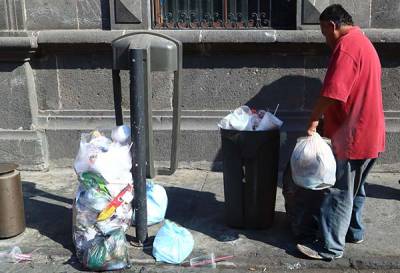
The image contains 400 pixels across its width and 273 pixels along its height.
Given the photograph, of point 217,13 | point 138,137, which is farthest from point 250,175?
point 217,13

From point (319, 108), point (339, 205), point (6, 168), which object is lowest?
point (339, 205)

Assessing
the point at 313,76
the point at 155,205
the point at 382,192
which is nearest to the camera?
the point at 155,205

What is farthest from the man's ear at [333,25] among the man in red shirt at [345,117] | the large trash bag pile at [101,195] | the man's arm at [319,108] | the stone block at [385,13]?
the stone block at [385,13]

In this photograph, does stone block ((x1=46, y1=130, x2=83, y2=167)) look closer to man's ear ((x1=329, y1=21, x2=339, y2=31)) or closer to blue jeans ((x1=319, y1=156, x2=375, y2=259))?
blue jeans ((x1=319, y1=156, x2=375, y2=259))

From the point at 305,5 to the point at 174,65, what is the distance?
2295 millimetres

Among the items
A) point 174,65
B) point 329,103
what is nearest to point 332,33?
point 329,103

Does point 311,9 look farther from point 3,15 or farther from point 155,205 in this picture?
point 3,15

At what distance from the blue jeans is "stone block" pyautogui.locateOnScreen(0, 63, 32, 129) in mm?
3620

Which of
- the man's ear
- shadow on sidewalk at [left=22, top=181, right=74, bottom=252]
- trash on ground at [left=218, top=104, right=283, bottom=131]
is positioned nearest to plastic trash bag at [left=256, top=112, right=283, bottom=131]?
trash on ground at [left=218, top=104, right=283, bottom=131]

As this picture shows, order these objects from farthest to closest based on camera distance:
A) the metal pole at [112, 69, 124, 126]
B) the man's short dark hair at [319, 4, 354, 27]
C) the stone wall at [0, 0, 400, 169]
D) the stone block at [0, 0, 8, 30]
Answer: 1. the stone block at [0, 0, 8, 30]
2. the stone wall at [0, 0, 400, 169]
3. the metal pole at [112, 69, 124, 126]
4. the man's short dark hair at [319, 4, 354, 27]

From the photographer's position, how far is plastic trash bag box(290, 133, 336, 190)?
3.74 m

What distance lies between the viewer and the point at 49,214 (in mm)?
5012

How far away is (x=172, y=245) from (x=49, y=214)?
4.85 feet

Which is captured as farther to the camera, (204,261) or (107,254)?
(204,261)
